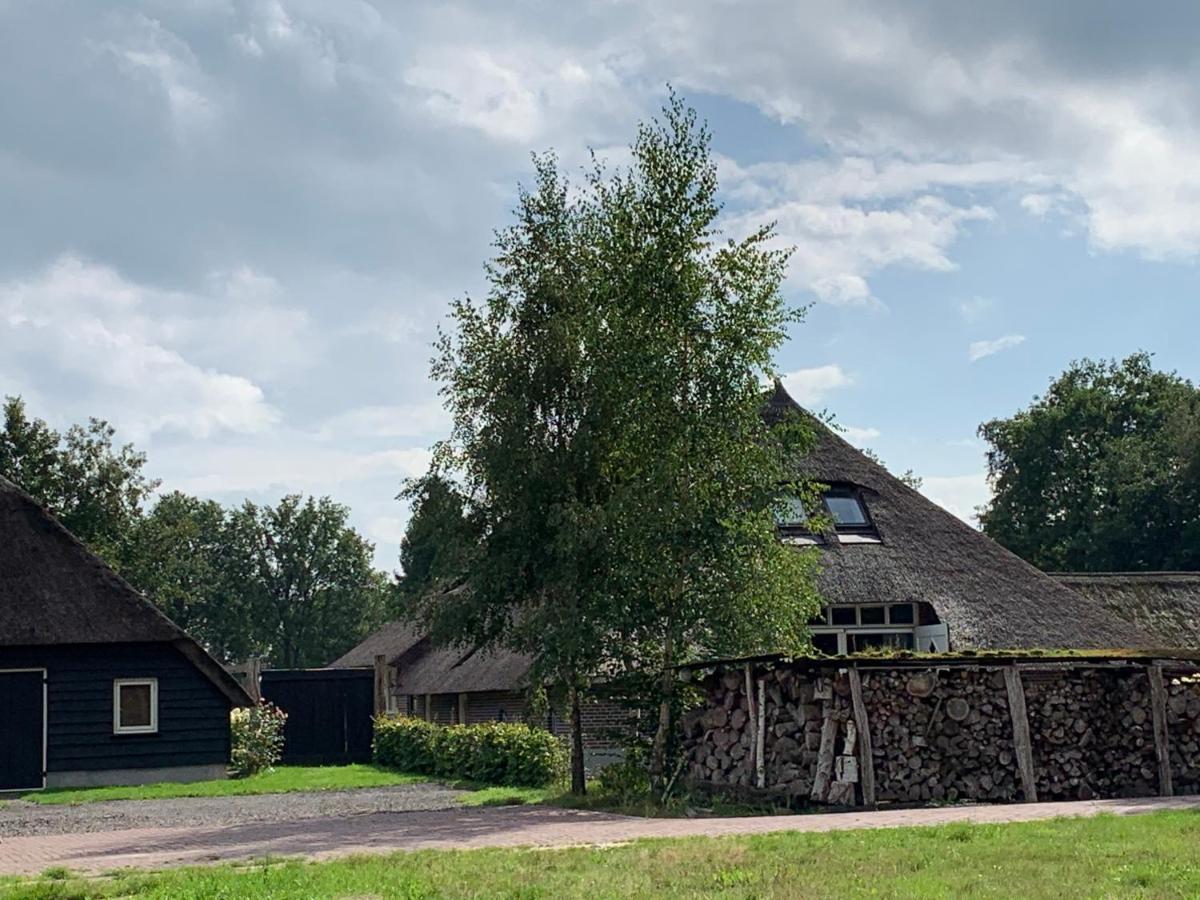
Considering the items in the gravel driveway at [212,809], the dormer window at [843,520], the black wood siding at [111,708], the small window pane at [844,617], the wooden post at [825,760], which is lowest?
the gravel driveway at [212,809]

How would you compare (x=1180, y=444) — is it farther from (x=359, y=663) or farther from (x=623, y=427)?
(x=623, y=427)

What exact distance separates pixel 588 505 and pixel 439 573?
234 centimetres

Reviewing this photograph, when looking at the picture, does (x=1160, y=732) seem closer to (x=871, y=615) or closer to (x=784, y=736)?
(x=784, y=736)

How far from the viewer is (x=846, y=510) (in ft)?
104

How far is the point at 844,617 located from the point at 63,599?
1447cm

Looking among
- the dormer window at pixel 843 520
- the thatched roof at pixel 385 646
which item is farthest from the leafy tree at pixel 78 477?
the dormer window at pixel 843 520

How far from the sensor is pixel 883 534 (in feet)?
102

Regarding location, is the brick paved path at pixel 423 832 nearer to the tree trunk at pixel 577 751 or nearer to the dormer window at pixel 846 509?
the tree trunk at pixel 577 751

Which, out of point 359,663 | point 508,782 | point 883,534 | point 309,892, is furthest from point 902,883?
point 359,663

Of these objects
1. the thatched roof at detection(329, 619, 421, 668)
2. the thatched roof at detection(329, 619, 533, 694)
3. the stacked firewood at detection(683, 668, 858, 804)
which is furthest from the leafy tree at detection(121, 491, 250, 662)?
the stacked firewood at detection(683, 668, 858, 804)

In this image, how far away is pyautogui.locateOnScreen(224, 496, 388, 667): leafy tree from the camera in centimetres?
8156

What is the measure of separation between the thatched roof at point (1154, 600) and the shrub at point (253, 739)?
16822 millimetres

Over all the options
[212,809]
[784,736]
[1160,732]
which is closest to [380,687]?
[212,809]

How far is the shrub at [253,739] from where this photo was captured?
97.9 feet
